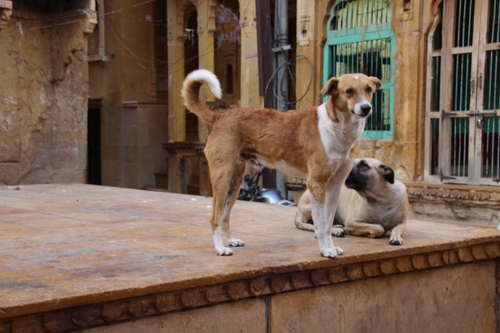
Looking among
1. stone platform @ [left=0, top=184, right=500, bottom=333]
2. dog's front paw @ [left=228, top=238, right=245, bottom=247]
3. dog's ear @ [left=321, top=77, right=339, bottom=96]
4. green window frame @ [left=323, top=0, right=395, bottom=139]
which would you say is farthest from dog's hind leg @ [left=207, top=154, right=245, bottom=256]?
Answer: green window frame @ [left=323, top=0, right=395, bottom=139]

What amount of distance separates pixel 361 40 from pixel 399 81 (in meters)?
1.16

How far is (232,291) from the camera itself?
4.17 m

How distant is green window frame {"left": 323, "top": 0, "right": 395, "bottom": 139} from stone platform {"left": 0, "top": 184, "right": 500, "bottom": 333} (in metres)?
4.69

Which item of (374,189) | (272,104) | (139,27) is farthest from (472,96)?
(139,27)

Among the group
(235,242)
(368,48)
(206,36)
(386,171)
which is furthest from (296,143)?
(206,36)

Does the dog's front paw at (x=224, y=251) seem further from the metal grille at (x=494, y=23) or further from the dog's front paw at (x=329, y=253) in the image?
A: the metal grille at (x=494, y=23)

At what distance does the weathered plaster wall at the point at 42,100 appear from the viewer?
37.6ft

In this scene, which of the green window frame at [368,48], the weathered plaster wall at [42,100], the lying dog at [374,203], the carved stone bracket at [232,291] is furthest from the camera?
the weathered plaster wall at [42,100]

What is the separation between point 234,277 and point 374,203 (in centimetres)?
183

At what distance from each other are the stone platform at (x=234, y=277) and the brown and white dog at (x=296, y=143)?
1.12 ft

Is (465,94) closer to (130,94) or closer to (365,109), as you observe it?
(365,109)

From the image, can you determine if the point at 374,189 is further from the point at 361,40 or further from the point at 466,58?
the point at 361,40

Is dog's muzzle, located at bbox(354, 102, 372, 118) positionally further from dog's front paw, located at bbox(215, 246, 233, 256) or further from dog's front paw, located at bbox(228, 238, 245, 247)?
dog's front paw, located at bbox(228, 238, 245, 247)

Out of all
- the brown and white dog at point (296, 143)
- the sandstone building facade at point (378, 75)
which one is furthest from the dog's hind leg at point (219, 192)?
the sandstone building facade at point (378, 75)
